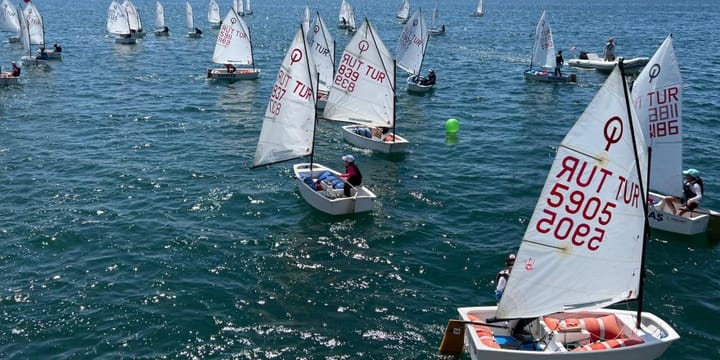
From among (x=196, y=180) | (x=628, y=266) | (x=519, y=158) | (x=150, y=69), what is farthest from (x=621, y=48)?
(x=628, y=266)

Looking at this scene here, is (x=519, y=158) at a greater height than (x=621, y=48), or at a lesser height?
lesser

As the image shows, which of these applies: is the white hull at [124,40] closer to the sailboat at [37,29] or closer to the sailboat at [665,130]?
the sailboat at [37,29]

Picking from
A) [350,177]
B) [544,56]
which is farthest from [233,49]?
[350,177]

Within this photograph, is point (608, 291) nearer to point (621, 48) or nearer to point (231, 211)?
point (231, 211)

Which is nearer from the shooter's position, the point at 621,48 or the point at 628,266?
the point at 628,266

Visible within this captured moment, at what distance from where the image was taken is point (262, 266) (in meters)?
26.5

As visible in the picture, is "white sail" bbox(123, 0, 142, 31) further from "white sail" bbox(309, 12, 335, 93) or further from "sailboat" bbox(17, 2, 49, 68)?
"white sail" bbox(309, 12, 335, 93)

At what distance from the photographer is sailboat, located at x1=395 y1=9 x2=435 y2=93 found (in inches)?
2368

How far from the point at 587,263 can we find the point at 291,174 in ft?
76.6

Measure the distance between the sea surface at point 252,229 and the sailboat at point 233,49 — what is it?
106 inches

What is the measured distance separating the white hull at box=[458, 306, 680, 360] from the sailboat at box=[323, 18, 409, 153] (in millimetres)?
22114

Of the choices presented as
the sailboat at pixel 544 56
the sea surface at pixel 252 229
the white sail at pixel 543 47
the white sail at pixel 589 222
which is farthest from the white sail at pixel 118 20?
the white sail at pixel 589 222

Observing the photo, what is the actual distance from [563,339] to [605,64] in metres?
62.0

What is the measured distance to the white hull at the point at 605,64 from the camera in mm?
71562
